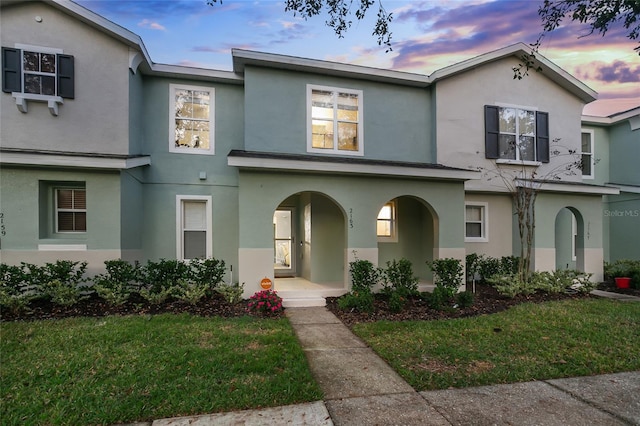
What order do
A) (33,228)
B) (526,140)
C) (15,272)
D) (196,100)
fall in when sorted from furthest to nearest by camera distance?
1. (526,140)
2. (196,100)
3. (33,228)
4. (15,272)

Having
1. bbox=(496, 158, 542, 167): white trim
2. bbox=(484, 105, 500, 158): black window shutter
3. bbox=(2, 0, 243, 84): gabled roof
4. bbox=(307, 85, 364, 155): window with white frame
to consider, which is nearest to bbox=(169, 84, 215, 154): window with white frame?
bbox=(2, 0, 243, 84): gabled roof

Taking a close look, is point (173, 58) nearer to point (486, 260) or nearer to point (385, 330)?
point (385, 330)

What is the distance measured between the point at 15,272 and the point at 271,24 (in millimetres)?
6999

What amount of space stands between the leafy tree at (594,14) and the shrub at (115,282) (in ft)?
28.7

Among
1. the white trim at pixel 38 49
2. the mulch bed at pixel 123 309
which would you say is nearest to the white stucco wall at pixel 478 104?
the mulch bed at pixel 123 309

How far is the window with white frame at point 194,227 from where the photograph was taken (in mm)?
8867

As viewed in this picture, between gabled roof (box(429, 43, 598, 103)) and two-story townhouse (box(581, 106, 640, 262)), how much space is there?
2029 millimetres

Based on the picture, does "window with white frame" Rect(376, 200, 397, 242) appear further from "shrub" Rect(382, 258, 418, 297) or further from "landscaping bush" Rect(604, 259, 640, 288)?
"landscaping bush" Rect(604, 259, 640, 288)

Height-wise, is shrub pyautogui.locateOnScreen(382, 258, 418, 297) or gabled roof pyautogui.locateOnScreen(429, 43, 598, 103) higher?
gabled roof pyautogui.locateOnScreen(429, 43, 598, 103)

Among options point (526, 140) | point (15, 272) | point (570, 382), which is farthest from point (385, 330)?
point (526, 140)

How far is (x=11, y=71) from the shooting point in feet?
23.3

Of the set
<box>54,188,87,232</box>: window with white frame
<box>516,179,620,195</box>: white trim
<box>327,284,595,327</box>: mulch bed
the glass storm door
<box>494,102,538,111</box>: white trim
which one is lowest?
<box>327,284,595,327</box>: mulch bed

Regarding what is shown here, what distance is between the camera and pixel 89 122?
757cm

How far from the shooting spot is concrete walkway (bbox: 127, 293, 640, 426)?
3.10 meters
